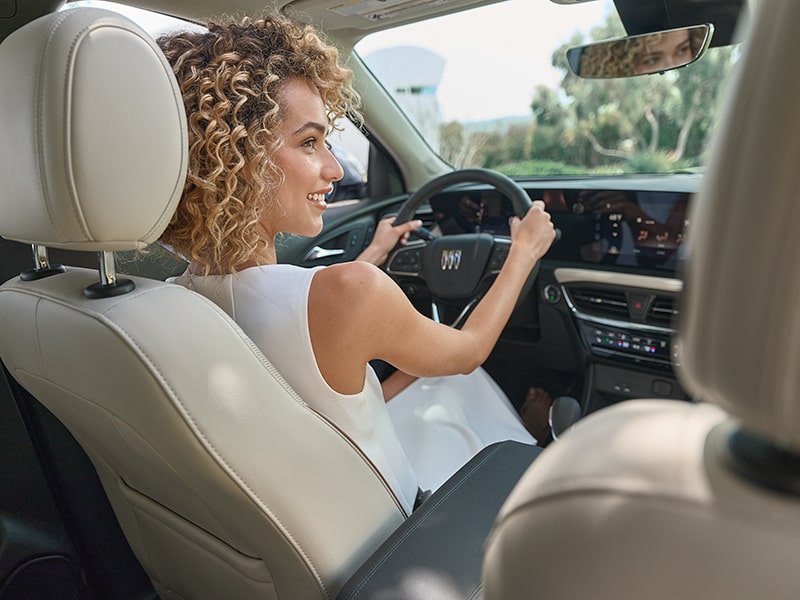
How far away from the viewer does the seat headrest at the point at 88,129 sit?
0.78 metres

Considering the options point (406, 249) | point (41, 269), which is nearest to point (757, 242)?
point (41, 269)

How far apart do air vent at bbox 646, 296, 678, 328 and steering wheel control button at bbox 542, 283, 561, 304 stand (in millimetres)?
302

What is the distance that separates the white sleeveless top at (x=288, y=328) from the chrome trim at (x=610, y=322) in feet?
3.56

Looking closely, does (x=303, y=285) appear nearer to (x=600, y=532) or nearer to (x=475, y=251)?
(x=600, y=532)

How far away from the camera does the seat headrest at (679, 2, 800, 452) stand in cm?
32

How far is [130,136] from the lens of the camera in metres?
0.80

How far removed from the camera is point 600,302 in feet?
6.63

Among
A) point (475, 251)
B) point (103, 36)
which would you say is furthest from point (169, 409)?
point (475, 251)

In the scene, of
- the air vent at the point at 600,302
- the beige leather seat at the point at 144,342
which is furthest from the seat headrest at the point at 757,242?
the air vent at the point at 600,302

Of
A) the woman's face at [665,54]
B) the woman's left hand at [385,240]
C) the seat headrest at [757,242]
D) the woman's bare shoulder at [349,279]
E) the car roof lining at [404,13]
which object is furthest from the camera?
the woman's left hand at [385,240]

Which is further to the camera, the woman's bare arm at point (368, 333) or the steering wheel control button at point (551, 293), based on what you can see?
the steering wheel control button at point (551, 293)

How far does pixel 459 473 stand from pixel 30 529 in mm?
1064

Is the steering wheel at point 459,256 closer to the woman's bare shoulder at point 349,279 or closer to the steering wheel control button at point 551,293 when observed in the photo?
the steering wheel control button at point 551,293

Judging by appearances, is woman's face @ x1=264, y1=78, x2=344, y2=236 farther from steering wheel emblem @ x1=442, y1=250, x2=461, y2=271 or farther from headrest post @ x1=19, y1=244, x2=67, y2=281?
steering wheel emblem @ x1=442, y1=250, x2=461, y2=271
